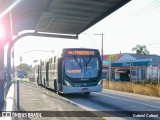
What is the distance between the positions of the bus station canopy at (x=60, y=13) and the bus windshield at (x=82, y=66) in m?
2.35

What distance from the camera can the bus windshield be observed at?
67.4 ft

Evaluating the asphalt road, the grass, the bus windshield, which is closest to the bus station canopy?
the bus windshield

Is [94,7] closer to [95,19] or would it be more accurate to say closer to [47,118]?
[95,19]

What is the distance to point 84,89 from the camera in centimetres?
2033

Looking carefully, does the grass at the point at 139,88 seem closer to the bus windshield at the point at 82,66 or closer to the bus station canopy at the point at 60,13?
the bus windshield at the point at 82,66

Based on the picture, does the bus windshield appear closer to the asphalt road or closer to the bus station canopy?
the asphalt road

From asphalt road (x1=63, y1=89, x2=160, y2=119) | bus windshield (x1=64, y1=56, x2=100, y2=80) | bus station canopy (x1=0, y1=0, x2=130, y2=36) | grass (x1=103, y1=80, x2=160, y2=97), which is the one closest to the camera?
asphalt road (x1=63, y1=89, x2=160, y2=119)

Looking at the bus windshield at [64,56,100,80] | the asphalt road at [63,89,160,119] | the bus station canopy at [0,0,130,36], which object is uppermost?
the bus station canopy at [0,0,130,36]

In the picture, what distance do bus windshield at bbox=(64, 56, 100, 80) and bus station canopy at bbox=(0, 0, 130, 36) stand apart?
235cm

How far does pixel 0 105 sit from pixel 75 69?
7815 mm

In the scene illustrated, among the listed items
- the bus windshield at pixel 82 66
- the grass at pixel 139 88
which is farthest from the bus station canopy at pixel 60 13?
the grass at pixel 139 88

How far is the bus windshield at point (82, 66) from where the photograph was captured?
20.5 meters

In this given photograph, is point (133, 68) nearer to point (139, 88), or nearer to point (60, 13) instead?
point (139, 88)

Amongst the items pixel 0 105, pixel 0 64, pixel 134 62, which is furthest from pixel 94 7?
pixel 134 62
